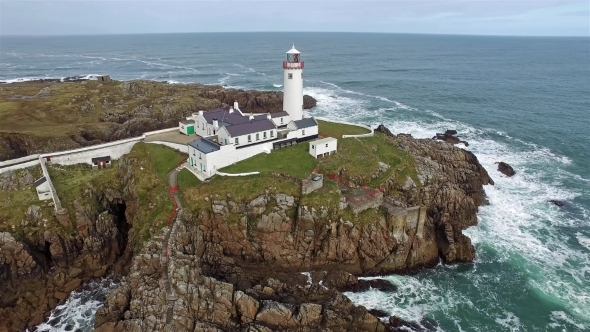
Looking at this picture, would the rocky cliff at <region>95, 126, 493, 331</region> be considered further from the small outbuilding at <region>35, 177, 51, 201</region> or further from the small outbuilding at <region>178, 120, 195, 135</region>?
the small outbuilding at <region>178, 120, 195, 135</region>

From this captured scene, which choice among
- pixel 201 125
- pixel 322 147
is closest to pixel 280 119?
pixel 201 125

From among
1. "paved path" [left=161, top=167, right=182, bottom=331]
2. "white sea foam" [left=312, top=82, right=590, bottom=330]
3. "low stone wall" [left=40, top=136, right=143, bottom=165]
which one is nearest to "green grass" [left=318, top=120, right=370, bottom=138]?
"white sea foam" [left=312, top=82, right=590, bottom=330]

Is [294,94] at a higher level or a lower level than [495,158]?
higher

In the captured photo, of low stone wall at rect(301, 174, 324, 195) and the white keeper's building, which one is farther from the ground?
the white keeper's building

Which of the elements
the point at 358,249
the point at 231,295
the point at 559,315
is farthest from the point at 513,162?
the point at 231,295

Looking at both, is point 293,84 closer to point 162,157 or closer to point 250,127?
point 250,127

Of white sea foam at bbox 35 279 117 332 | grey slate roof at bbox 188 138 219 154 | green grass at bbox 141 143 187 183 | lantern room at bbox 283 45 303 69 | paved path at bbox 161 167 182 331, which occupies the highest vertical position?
lantern room at bbox 283 45 303 69

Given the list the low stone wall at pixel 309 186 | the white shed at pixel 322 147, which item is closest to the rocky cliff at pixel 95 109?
the white shed at pixel 322 147

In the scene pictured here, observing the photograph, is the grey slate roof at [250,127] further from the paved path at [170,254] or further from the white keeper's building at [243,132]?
the paved path at [170,254]
